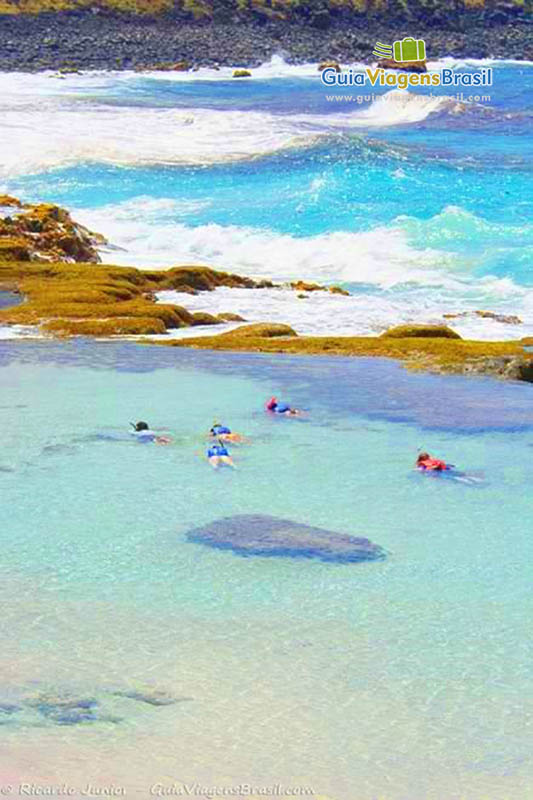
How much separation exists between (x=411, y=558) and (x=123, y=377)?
13.8m

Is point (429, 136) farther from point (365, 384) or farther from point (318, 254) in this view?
point (365, 384)

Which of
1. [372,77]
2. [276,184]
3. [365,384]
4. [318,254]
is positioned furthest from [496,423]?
[372,77]

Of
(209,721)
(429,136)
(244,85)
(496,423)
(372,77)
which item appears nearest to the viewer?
(209,721)

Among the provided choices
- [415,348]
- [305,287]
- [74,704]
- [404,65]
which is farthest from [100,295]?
[404,65]

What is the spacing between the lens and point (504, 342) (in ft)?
128

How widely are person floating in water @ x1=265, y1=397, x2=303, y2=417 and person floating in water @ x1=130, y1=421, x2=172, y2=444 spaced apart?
319cm

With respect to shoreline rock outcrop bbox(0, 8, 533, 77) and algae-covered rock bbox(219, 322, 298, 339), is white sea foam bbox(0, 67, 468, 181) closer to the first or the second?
shoreline rock outcrop bbox(0, 8, 533, 77)

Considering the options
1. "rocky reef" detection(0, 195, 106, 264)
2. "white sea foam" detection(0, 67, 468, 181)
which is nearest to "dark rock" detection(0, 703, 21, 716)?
"rocky reef" detection(0, 195, 106, 264)

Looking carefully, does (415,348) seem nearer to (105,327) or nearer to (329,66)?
(105,327)

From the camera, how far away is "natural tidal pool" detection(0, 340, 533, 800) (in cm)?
1459

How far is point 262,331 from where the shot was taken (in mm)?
39531

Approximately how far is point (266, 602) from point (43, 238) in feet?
114

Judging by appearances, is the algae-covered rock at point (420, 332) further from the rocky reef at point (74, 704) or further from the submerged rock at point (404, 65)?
the submerged rock at point (404, 65)

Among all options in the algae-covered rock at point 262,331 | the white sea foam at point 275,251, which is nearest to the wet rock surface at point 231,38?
the white sea foam at point 275,251
